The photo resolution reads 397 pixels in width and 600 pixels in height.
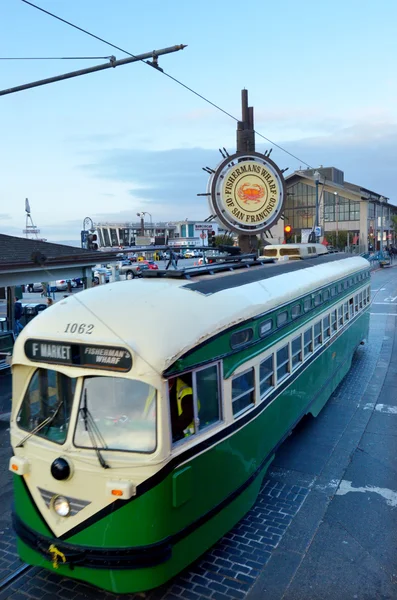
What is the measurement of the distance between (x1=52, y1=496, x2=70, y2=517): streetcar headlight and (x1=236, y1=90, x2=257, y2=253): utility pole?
9710mm

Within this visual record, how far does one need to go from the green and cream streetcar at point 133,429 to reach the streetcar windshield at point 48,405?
0.04 ft

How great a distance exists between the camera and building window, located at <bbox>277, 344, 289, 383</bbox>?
712 cm

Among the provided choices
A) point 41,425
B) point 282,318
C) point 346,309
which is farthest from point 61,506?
point 346,309

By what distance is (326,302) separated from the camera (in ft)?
32.7

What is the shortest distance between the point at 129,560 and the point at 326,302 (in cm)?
657

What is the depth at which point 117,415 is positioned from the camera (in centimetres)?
471

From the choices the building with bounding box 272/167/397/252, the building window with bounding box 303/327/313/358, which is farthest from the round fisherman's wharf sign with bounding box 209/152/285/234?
the building with bounding box 272/167/397/252

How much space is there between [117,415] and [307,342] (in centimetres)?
471

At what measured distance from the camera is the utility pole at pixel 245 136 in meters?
13.6

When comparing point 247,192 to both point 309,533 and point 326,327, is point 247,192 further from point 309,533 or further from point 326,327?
point 309,533

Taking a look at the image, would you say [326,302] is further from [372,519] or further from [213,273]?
[372,519]

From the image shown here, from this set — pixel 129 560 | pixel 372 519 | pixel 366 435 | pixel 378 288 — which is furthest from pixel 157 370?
pixel 378 288

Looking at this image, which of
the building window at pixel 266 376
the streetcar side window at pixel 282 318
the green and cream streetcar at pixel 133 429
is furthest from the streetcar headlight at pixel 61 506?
the streetcar side window at pixel 282 318

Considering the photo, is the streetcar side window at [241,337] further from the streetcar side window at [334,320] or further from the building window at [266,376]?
the streetcar side window at [334,320]
